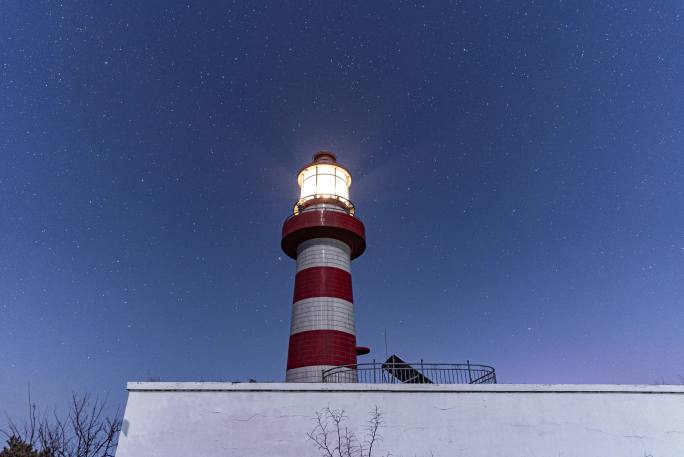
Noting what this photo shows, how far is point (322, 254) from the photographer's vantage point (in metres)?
16.1

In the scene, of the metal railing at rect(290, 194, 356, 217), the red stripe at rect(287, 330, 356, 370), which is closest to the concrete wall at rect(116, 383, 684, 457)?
the red stripe at rect(287, 330, 356, 370)

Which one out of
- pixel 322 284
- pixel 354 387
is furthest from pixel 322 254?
pixel 354 387

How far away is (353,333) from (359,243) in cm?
375

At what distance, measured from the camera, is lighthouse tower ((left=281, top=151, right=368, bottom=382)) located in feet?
46.8

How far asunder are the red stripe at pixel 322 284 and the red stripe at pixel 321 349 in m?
1.39

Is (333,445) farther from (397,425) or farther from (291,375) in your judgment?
(291,375)

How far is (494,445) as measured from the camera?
32.8ft

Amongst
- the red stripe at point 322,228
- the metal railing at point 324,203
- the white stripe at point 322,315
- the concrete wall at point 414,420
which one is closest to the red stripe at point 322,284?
the white stripe at point 322,315

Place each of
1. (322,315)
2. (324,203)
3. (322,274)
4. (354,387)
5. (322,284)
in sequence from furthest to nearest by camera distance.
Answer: (324,203) < (322,274) < (322,284) < (322,315) < (354,387)

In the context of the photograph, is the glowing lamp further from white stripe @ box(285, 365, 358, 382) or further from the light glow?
white stripe @ box(285, 365, 358, 382)

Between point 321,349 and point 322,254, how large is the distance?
362 centimetres

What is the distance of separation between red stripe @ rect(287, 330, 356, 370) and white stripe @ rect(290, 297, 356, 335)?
210 millimetres

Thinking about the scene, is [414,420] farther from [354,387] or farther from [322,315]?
[322,315]

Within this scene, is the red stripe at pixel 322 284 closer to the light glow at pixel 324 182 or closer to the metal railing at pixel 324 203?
the metal railing at pixel 324 203
